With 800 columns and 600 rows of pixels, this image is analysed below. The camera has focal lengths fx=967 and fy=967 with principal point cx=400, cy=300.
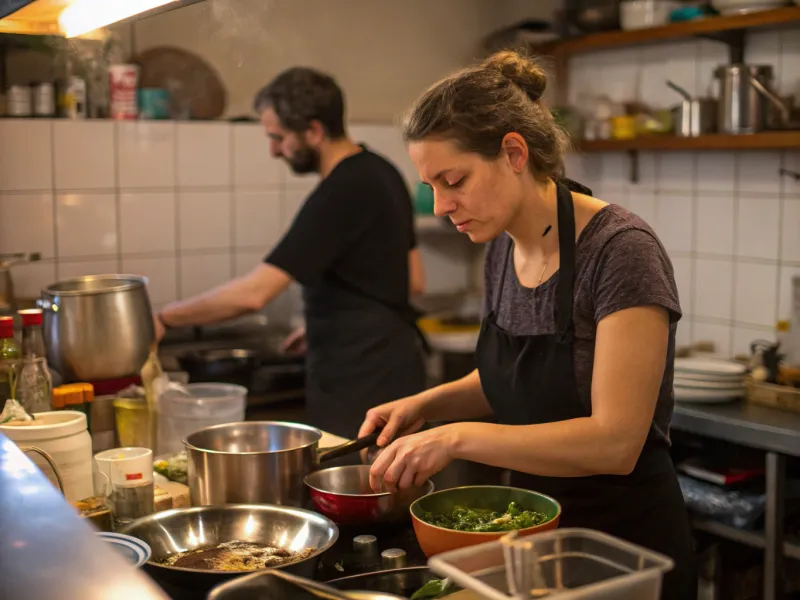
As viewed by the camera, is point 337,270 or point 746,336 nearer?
point 337,270

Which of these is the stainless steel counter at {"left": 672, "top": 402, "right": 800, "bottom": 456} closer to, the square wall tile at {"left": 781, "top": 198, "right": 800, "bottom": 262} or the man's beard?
the square wall tile at {"left": 781, "top": 198, "right": 800, "bottom": 262}

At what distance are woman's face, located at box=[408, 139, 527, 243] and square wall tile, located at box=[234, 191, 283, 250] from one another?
7.91ft

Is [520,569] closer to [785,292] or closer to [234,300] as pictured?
[234,300]

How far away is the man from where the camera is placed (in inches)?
113

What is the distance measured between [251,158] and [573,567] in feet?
10.4

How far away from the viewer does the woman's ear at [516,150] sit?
1668mm

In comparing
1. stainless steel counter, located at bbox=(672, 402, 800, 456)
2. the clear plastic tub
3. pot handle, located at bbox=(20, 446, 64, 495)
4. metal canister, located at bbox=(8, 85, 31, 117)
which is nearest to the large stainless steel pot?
pot handle, located at bbox=(20, 446, 64, 495)

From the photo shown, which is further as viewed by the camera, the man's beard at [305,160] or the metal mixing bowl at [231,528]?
the man's beard at [305,160]

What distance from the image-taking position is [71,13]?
1.88 meters

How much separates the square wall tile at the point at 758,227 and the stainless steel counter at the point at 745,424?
2.64 feet

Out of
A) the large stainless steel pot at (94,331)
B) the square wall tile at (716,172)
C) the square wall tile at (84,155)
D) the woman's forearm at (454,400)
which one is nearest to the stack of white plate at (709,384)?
the square wall tile at (716,172)

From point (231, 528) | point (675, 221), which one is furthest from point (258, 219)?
point (231, 528)

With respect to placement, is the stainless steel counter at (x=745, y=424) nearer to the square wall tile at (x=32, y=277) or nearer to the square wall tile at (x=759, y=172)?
the square wall tile at (x=759, y=172)

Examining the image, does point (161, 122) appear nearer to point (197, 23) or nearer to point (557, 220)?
point (197, 23)
